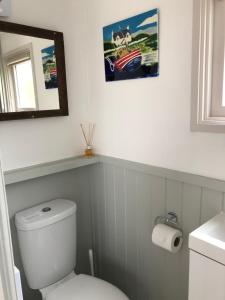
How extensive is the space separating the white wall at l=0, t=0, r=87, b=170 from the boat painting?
0.76ft

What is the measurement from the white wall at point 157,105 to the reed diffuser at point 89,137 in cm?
6

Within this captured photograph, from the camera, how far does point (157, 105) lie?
135 cm

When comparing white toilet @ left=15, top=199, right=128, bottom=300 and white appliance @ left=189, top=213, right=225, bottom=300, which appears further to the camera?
white toilet @ left=15, top=199, right=128, bottom=300

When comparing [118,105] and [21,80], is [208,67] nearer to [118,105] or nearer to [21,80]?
[118,105]

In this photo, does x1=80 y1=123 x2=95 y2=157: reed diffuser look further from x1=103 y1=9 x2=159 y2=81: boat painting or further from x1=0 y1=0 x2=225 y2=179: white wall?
x1=103 y1=9 x2=159 y2=81: boat painting

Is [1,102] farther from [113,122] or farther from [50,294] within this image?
[50,294]

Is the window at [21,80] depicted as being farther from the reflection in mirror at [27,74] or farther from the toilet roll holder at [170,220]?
the toilet roll holder at [170,220]

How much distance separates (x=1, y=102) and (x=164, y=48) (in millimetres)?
904

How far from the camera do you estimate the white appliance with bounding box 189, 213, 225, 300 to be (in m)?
0.92

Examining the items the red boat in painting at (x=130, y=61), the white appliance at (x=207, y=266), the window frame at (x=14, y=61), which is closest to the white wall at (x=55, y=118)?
the window frame at (x=14, y=61)

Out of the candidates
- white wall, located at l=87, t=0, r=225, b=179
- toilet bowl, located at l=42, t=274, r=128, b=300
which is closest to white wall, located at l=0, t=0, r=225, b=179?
white wall, located at l=87, t=0, r=225, b=179

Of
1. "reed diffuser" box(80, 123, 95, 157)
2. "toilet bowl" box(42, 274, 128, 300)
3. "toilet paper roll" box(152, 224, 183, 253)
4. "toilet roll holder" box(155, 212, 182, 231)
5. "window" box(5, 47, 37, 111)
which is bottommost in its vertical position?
"toilet bowl" box(42, 274, 128, 300)

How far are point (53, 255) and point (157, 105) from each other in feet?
3.47

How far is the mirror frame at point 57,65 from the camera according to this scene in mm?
1346
